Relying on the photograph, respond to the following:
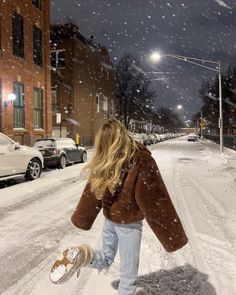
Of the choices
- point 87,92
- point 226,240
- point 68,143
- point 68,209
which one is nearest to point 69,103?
point 87,92

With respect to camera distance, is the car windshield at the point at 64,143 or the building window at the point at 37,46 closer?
the car windshield at the point at 64,143

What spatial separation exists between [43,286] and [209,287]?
65.7 inches

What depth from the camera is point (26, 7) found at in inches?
934

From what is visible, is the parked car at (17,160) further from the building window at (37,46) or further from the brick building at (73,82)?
the brick building at (73,82)

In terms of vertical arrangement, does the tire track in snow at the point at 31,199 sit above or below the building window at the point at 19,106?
below

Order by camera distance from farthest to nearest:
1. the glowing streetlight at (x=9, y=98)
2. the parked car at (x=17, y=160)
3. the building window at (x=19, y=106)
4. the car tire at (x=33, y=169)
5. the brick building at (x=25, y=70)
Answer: the building window at (x=19, y=106)
the brick building at (x=25, y=70)
the glowing streetlight at (x=9, y=98)
the car tire at (x=33, y=169)
the parked car at (x=17, y=160)

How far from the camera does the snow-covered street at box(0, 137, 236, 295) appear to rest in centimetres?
412

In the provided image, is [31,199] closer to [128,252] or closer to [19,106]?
[128,252]

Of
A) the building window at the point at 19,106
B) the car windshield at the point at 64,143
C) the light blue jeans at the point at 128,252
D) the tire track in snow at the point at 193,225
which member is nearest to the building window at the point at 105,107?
the building window at the point at 19,106

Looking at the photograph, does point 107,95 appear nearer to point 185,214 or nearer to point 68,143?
point 68,143

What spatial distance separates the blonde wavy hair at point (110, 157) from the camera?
334cm

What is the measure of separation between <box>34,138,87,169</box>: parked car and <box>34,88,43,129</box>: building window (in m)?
6.42

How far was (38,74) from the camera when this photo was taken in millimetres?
25250

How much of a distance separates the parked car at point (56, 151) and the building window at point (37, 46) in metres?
8.47
